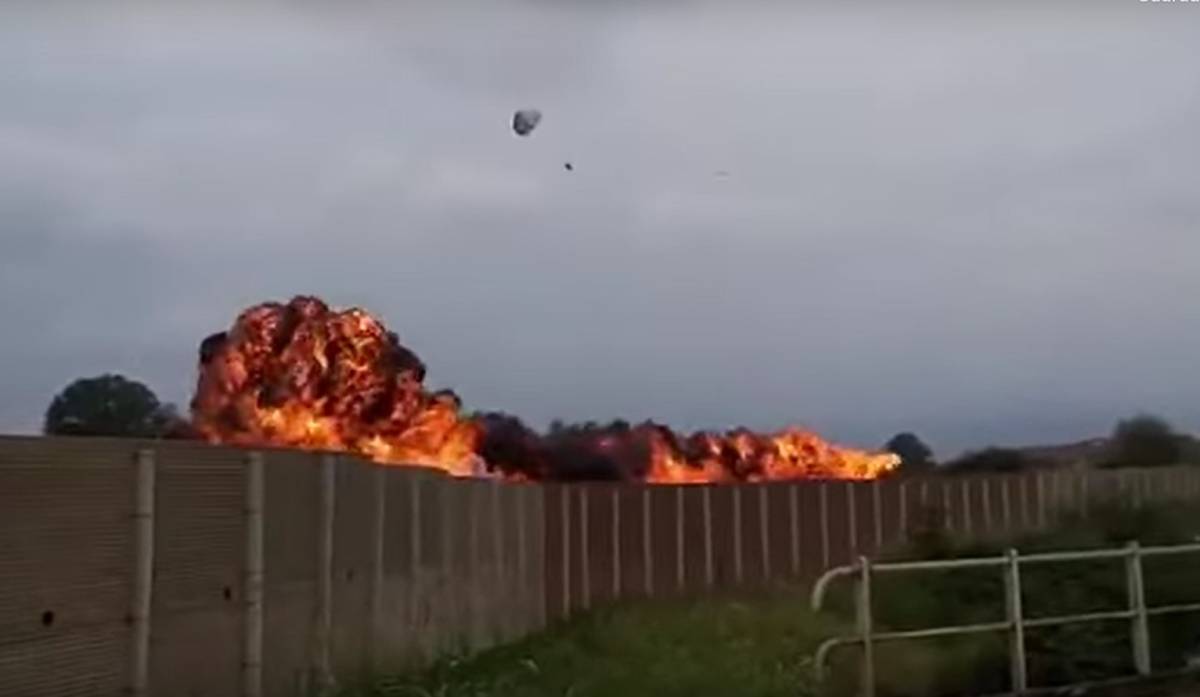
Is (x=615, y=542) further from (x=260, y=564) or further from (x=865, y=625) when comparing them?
(x=260, y=564)

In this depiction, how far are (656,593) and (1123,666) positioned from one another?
1345cm

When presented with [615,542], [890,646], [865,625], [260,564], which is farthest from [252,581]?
[615,542]

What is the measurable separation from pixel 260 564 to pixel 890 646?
511cm

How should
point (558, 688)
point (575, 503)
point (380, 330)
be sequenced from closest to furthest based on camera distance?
1. point (558, 688)
2. point (575, 503)
3. point (380, 330)

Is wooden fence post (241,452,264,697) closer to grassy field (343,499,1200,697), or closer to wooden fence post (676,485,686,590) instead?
grassy field (343,499,1200,697)

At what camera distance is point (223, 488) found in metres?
11.7

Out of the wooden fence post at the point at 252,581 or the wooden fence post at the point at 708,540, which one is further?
the wooden fence post at the point at 708,540

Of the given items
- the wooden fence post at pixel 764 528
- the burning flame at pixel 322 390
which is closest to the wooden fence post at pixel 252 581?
the wooden fence post at pixel 764 528

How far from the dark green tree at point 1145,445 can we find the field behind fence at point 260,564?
1919 cm

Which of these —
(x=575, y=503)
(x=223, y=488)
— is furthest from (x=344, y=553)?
(x=575, y=503)

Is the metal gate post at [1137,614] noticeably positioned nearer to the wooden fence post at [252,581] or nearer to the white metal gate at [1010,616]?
the white metal gate at [1010,616]

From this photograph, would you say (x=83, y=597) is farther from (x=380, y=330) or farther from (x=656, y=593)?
(x=380, y=330)

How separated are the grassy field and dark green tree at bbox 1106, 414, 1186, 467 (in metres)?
23.1

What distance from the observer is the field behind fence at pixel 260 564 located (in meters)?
9.42
